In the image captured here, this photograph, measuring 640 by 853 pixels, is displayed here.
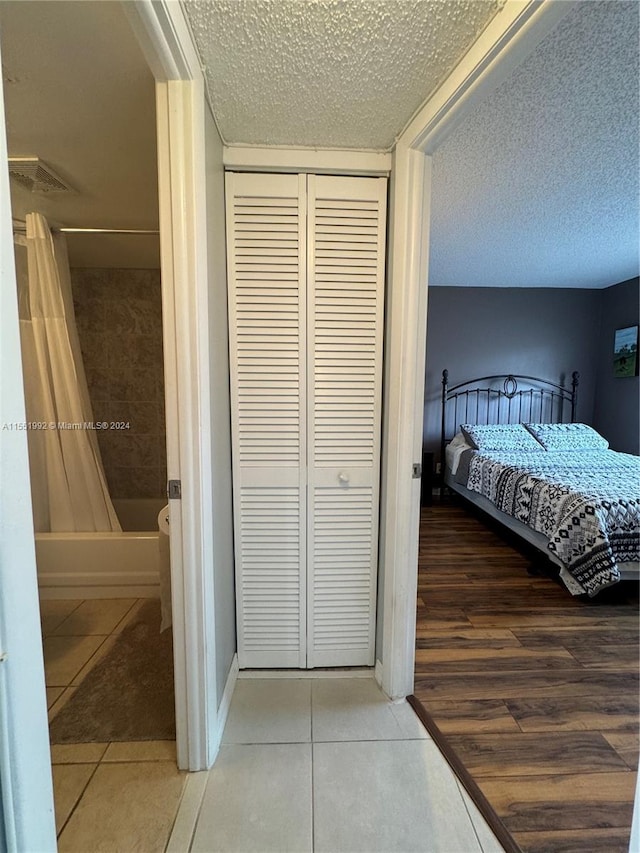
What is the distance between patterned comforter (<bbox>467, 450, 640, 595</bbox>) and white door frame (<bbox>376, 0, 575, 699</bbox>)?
141 cm

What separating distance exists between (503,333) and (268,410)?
367cm

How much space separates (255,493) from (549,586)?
214cm

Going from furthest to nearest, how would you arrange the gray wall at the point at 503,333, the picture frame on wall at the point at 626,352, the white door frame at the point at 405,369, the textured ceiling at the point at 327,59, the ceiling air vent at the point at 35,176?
1. the gray wall at the point at 503,333
2. the picture frame on wall at the point at 626,352
3. the ceiling air vent at the point at 35,176
4. the white door frame at the point at 405,369
5. the textured ceiling at the point at 327,59

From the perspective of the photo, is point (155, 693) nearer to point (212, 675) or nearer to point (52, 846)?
point (212, 675)

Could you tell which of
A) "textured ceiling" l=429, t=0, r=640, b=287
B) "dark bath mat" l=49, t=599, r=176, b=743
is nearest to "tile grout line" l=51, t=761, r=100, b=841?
"dark bath mat" l=49, t=599, r=176, b=743

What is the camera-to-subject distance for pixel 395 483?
142 centimetres

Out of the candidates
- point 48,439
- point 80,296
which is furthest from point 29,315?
point 80,296

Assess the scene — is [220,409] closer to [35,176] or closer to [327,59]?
[327,59]

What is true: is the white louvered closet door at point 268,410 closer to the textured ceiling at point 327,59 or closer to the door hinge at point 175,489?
the textured ceiling at point 327,59

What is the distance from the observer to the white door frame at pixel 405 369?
1259 millimetres

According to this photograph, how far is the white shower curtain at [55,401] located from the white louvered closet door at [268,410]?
4.16ft

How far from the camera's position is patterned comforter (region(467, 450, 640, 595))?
7.14ft

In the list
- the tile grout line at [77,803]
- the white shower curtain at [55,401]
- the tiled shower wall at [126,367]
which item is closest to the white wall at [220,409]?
the tile grout line at [77,803]

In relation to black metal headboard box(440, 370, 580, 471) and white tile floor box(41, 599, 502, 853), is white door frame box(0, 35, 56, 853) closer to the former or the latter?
white tile floor box(41, 599, 502, 853)
